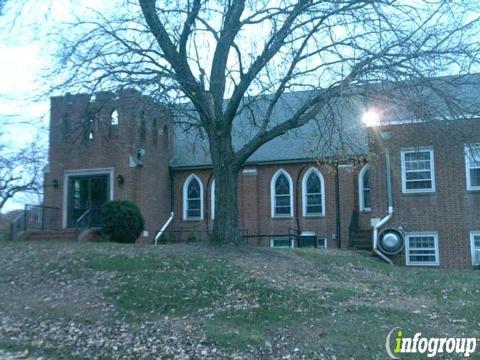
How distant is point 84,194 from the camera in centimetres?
2586

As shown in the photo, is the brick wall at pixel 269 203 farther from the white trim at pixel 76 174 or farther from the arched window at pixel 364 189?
the white trim at pixel 76 174

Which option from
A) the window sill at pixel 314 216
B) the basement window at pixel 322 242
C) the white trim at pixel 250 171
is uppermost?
the white trim at pixel 250 171

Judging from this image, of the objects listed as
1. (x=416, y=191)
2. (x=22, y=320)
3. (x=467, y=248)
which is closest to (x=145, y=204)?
(x=416, y=191)

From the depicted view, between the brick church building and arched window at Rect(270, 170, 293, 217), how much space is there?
0.16 feet

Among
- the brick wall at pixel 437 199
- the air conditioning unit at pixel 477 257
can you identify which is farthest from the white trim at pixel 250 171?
the air conditioning unit at pixel 477 257

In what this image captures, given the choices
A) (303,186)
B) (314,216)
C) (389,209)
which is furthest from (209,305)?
(303,186)

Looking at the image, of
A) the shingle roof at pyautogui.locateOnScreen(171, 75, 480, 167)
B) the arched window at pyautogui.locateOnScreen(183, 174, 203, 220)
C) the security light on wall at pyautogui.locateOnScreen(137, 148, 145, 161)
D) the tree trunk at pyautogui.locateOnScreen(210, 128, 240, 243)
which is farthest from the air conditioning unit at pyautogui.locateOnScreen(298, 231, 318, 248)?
the tree trunk at pyautogui.locateOnScreen(210, 128, 240, 243)

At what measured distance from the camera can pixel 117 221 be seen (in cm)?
2052

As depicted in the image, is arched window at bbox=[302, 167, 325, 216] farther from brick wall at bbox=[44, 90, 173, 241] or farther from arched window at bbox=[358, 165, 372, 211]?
brick wall at bbox=[44, 90, 173, 241]

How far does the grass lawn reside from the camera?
29.0 ft

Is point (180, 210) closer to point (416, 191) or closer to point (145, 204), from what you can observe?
point (145, 204)

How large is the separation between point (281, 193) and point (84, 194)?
8.70 meters

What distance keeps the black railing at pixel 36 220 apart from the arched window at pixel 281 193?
31.0 feet

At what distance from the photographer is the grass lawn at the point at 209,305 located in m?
8.84
